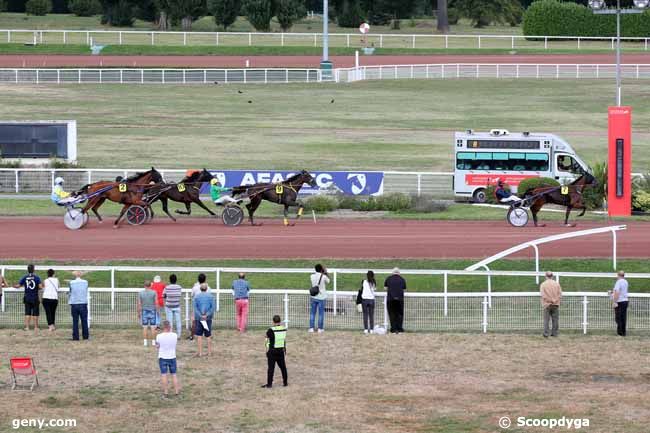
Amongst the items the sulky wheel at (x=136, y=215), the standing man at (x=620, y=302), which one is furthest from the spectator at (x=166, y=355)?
the sulky wheel at (x=136, y=215)

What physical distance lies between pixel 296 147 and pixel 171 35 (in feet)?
120

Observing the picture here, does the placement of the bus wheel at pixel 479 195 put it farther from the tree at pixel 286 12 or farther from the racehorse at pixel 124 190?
the tree at pixel 286 12

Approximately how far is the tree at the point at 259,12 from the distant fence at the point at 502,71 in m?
19.6

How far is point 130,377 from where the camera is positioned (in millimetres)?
19141

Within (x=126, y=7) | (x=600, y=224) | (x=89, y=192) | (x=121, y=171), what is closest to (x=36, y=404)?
(x=89, y=192)

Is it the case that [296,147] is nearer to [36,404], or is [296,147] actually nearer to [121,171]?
[121,171]

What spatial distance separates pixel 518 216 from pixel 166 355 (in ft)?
50.5

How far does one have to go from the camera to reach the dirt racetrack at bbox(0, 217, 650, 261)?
2831 centimetres

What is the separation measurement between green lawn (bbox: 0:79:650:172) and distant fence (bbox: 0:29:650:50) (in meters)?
12.9

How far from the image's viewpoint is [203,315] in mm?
→ 20484

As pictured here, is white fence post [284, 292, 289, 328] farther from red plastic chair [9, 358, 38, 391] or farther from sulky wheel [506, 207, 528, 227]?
sulky wheel [506, 207, 528, 227]

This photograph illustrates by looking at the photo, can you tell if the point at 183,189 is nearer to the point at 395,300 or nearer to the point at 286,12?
the point at 395,300

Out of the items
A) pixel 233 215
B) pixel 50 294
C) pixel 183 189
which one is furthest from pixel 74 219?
pixel 50 294

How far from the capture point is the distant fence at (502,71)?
69.9 m
